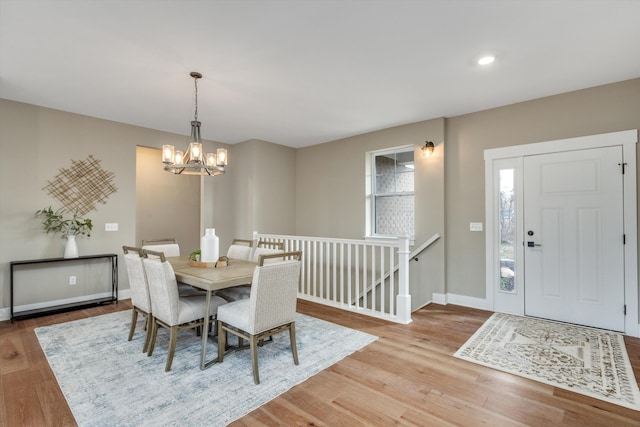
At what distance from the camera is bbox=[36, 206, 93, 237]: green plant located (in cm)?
401

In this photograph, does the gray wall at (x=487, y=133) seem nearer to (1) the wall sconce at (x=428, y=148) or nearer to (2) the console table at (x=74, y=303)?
(1) the wall sconce at (x=428, y=148)

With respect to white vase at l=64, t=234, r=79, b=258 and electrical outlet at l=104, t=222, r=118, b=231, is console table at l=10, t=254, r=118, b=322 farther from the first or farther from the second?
electrical outlet at l=104, t=222, r=118, b=231

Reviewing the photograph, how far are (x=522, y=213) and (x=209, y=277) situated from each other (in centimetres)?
367

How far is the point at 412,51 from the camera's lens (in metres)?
2.67

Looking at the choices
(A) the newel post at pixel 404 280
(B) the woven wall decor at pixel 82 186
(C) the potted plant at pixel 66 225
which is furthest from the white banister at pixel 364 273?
(C) the potted plant at pixel 66 225

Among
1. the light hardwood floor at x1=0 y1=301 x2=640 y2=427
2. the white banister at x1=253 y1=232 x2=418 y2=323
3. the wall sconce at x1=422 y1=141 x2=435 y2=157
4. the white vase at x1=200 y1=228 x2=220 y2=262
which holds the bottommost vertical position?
the light hardwood floor at x1=0 y1=301 x2=640 y2=427

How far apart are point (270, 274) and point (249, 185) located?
3.58 meters

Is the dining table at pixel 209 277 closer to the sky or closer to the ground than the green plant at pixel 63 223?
closer to the ground

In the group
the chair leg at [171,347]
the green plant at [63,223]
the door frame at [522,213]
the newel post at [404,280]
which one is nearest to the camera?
the chair leg at [171,347]

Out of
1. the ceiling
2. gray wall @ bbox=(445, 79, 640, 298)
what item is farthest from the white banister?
the ceiling

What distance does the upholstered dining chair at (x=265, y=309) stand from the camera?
236cm

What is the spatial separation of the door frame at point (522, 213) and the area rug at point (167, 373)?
196cm

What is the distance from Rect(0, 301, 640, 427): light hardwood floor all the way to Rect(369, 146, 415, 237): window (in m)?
2.28

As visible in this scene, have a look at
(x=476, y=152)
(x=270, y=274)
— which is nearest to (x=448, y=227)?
(x=476, y=152)
